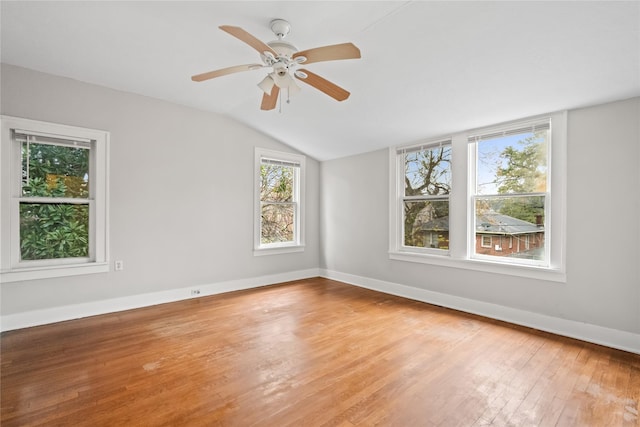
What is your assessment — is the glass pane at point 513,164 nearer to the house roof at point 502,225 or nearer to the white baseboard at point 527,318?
the house roof at point 502,225

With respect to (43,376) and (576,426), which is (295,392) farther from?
(43,376)

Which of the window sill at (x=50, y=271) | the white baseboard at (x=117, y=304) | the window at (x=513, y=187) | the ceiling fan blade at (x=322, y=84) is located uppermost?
the ceiling fan blade at (x=322, y=84)

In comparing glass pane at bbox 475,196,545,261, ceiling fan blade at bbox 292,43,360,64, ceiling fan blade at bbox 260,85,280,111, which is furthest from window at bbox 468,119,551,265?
ceiling fan blade at bbox 260,85,280,111

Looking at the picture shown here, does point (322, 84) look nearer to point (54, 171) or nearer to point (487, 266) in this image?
point (487, 266)

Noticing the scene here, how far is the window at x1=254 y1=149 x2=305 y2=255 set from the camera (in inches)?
193

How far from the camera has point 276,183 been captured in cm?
522

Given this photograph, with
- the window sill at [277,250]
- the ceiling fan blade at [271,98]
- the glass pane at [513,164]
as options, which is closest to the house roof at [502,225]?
the glass pane at [513,164]

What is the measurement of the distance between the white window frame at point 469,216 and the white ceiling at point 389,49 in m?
0.23

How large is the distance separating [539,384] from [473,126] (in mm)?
2697

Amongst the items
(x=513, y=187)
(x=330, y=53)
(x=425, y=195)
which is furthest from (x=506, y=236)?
(x=330, y=53)

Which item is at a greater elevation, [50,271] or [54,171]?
[54,171]

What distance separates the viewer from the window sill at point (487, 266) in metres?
3.00

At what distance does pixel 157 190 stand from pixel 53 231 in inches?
45.3

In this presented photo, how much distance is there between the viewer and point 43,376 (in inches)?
86.3
